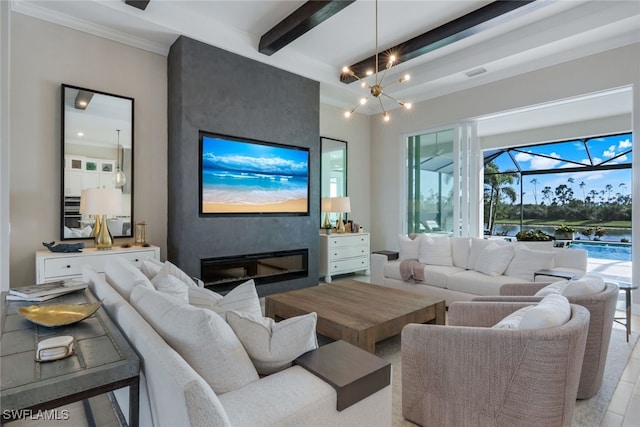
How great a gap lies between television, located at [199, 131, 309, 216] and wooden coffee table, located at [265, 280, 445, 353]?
1.65m

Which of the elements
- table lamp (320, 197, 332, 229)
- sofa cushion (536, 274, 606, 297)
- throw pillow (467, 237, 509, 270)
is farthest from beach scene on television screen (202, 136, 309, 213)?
sofa cushion (536, 274, 606, 297)

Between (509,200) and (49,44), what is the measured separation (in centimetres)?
906

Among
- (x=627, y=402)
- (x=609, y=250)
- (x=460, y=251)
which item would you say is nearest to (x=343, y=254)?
(x=460, y=251)

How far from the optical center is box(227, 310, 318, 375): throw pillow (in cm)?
126

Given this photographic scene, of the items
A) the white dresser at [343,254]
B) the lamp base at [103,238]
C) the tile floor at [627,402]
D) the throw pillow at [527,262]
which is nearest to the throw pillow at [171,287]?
the lamp base at [103,238]

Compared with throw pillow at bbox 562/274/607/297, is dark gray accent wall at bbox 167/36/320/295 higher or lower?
higher

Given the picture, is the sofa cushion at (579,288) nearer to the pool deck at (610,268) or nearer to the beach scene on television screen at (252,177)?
the beach scene on television screen at (252,177)

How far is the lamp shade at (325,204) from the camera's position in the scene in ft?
18.4

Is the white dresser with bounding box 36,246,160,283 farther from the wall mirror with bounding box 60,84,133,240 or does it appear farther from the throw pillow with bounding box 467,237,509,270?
the throw pillow with bounding box 467,237,509,270

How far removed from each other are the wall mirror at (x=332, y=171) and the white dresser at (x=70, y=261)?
318 centimetres

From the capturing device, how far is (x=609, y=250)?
6883 millimetres

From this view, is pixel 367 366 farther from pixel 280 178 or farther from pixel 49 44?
pixel 49 44

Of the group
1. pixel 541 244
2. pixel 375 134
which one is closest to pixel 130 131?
pixel 375 134

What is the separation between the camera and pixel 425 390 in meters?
1.73
